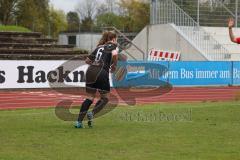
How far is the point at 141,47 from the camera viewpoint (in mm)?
40156

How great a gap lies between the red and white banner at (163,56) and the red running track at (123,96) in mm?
7638

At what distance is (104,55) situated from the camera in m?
11.7

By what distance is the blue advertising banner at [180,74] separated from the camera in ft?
92.0

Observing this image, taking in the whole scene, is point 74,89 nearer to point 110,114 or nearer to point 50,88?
point 50,88

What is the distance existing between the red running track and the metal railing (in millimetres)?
7031

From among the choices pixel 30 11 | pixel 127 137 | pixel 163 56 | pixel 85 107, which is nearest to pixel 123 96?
pixel 85 107

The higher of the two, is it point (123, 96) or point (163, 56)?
point (163, 56)

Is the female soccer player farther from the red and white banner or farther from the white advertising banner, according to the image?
the red and white banner

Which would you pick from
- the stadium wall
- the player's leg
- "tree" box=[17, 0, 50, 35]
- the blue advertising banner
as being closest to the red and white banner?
the stadium wall

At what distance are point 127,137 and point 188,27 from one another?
27.7 m

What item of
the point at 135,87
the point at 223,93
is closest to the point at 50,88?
the point at 135,87

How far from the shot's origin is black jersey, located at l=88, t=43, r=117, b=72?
459 inches

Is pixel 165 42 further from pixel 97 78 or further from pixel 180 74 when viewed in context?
pixel 97 78

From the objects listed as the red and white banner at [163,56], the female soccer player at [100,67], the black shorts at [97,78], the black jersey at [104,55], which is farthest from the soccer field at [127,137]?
the red and white banner at [163,56]
